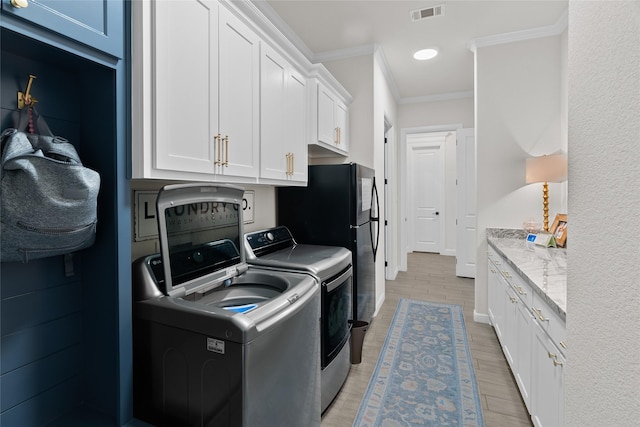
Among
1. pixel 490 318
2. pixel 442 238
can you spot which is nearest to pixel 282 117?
pixel 490 318

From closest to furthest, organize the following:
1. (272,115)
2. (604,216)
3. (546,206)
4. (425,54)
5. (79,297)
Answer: (604,216) → (79,297) → (272,115) → (546,206) → (425,54)

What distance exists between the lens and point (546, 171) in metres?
2.75

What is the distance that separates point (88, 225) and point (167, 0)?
0.92 m

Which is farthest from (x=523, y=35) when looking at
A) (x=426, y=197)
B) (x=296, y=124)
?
(x=426, y=197)

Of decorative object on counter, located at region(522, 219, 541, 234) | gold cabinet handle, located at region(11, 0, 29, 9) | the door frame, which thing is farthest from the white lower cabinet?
the door frame

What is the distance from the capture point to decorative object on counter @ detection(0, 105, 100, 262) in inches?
33.8

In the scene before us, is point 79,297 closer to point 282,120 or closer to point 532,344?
point 282,120

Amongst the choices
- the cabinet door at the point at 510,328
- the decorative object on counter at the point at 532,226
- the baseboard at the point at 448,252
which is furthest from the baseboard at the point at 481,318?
the baseboard at the point at 448,252

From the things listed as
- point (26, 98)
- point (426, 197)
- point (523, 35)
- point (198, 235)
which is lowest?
point (198, 235)

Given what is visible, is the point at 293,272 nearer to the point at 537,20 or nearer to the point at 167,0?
the point at 167,0

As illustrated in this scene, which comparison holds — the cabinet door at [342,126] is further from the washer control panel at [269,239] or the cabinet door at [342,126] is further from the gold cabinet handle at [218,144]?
the gold cabinet handle at [218,144]

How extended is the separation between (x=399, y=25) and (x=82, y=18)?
2.65 meters

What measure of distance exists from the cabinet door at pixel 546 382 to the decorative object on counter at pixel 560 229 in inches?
51.0

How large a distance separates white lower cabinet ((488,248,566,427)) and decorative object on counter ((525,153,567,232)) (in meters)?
0.79
